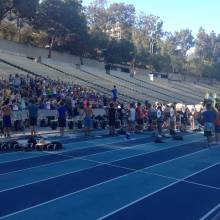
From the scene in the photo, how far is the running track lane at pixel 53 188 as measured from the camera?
9680 mm

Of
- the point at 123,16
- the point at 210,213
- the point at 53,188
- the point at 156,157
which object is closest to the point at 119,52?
the point at 123,16

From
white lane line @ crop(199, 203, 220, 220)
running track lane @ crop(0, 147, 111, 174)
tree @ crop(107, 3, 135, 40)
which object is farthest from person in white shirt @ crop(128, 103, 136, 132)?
tree @ crop(107, 3, 135, 40)

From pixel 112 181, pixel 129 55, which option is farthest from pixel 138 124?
pixel 129 55

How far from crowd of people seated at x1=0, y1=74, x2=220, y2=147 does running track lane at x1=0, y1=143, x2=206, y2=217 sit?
7.99m

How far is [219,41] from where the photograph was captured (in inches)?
4980

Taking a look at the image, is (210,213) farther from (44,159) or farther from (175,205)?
(44,159)

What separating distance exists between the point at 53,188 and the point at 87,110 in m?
13.3

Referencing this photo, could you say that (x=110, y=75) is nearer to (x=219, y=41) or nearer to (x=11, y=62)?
(x=11, y=62)

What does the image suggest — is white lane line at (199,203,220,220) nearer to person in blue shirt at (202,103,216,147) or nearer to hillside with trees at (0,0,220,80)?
person in blue shirt at (202,103,216,147)

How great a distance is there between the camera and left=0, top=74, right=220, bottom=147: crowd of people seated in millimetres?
23469

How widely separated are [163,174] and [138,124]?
13.2 meters

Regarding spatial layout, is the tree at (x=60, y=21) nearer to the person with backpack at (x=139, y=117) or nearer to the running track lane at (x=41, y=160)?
the person with backpack at (x=139, y=117)

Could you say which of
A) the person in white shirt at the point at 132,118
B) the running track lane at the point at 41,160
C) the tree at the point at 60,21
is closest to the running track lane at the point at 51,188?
the running track lane at the point at 41,160

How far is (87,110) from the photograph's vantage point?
24406mm
